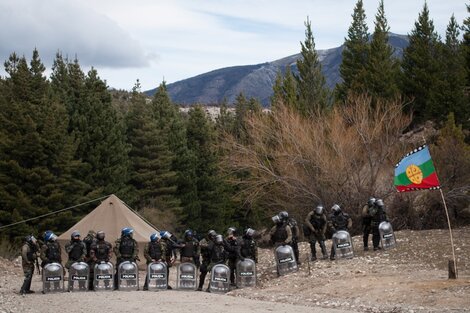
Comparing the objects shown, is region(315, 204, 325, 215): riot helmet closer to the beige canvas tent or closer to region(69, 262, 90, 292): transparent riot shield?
region(69, 262, 90, 292): transparent riot shield

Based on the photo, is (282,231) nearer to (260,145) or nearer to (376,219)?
(376,219)

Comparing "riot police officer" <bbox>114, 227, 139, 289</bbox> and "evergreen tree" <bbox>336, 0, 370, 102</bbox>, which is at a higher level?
"evergreen tree" <bbox>336, 0, 370, 102</bbox>

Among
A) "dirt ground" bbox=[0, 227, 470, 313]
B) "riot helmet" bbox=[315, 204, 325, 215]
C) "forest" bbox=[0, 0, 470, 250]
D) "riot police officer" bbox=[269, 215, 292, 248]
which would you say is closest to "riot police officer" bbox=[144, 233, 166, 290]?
"dirt ground" bbox=[0, 227, 470, 313]

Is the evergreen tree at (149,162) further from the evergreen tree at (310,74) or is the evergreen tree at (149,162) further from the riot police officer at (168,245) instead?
the riot police officer at (168,245)

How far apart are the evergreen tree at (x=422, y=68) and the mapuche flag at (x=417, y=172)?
30.7 meters

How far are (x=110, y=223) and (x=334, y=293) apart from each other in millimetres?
12581

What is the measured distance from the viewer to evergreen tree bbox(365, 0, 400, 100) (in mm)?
49769

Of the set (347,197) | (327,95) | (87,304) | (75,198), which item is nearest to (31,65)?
(75,198)

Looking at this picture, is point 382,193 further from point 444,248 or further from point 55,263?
point 55,263

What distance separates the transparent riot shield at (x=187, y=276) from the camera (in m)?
19.5

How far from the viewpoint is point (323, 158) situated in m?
32.7

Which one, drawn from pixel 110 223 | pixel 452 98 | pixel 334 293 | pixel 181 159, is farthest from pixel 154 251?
pixel 181 159

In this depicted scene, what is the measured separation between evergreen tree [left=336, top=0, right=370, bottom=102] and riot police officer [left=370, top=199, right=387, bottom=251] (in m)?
31.9

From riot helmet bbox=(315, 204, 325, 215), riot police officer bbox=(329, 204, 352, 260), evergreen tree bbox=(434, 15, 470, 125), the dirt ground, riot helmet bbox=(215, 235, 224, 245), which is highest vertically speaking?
evergreen tree bbox=(434, 15, 470, 125)
